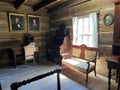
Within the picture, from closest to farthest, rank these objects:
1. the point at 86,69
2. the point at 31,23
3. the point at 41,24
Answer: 1. the point at 86,69
2. the point at 31,23
3. the point at 41,24

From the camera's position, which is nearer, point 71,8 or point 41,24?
point 71,8

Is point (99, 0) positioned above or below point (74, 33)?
above

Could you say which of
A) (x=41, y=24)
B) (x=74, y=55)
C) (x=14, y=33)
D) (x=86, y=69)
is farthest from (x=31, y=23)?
(x=86, y=69)

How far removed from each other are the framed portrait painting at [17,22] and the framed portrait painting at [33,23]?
0.24 metres

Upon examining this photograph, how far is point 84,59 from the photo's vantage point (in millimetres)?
3602

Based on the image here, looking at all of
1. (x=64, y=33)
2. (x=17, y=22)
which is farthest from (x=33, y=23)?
(x=64, y=33)

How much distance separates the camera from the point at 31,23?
5.39 m

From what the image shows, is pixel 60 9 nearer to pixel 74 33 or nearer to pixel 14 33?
pixel 74 33

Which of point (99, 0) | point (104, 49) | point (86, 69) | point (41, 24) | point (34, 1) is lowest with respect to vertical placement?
point (86, 69)

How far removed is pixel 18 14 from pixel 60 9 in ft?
5.80

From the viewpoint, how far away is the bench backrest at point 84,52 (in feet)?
11.0

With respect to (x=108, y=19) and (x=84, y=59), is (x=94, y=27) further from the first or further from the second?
(x=84, y=59)

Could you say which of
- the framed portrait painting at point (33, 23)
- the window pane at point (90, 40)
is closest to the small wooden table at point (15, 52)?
the framed portrait painting at point (33, 23)

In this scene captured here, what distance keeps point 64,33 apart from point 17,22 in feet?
6.59
